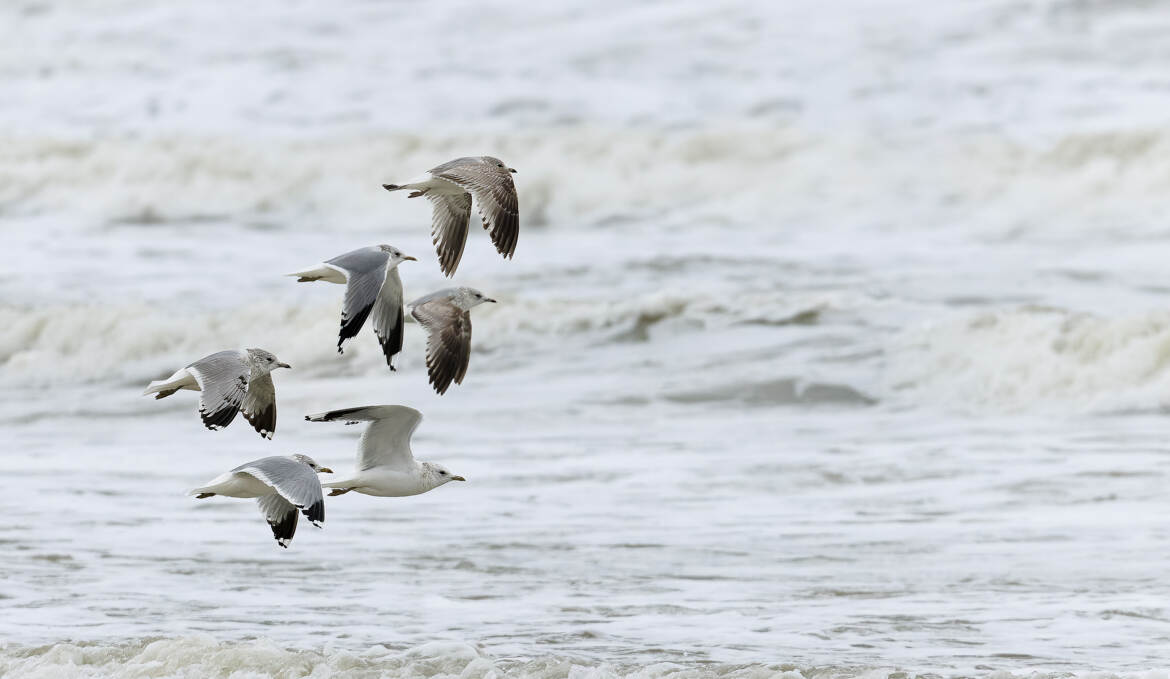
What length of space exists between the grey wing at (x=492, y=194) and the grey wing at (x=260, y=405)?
0.92m

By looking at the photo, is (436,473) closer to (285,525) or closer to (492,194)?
(285,525)

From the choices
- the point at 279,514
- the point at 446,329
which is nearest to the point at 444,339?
the point at 446,329

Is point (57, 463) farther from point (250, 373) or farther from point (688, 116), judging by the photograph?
point (688, 116)

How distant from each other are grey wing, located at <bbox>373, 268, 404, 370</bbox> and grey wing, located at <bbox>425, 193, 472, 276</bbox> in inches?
24.5

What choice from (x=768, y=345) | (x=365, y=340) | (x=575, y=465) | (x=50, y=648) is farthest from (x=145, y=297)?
(x=50, y=648)

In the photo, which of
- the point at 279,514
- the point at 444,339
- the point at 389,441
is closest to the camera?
the point at 279,514

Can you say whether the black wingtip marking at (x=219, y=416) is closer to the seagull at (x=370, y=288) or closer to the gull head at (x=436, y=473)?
the seagull at (x=370, y=288)

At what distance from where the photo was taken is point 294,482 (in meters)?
5.69

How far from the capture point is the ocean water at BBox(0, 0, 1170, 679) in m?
7.42

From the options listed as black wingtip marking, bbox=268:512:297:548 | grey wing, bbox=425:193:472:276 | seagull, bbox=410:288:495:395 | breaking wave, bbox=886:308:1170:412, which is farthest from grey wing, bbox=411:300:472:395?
breaking wave, bbox=886:308:1170:412

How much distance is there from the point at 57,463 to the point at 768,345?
17.3 ft

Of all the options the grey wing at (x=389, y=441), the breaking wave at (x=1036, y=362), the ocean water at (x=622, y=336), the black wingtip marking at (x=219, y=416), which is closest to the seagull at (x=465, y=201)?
the grey wing at (x=389, y=441)

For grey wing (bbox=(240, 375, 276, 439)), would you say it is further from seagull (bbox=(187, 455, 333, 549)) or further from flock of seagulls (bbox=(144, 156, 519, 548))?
seagull (bbox=(187, 455, 333, 549))

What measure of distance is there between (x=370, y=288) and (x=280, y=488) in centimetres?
66
